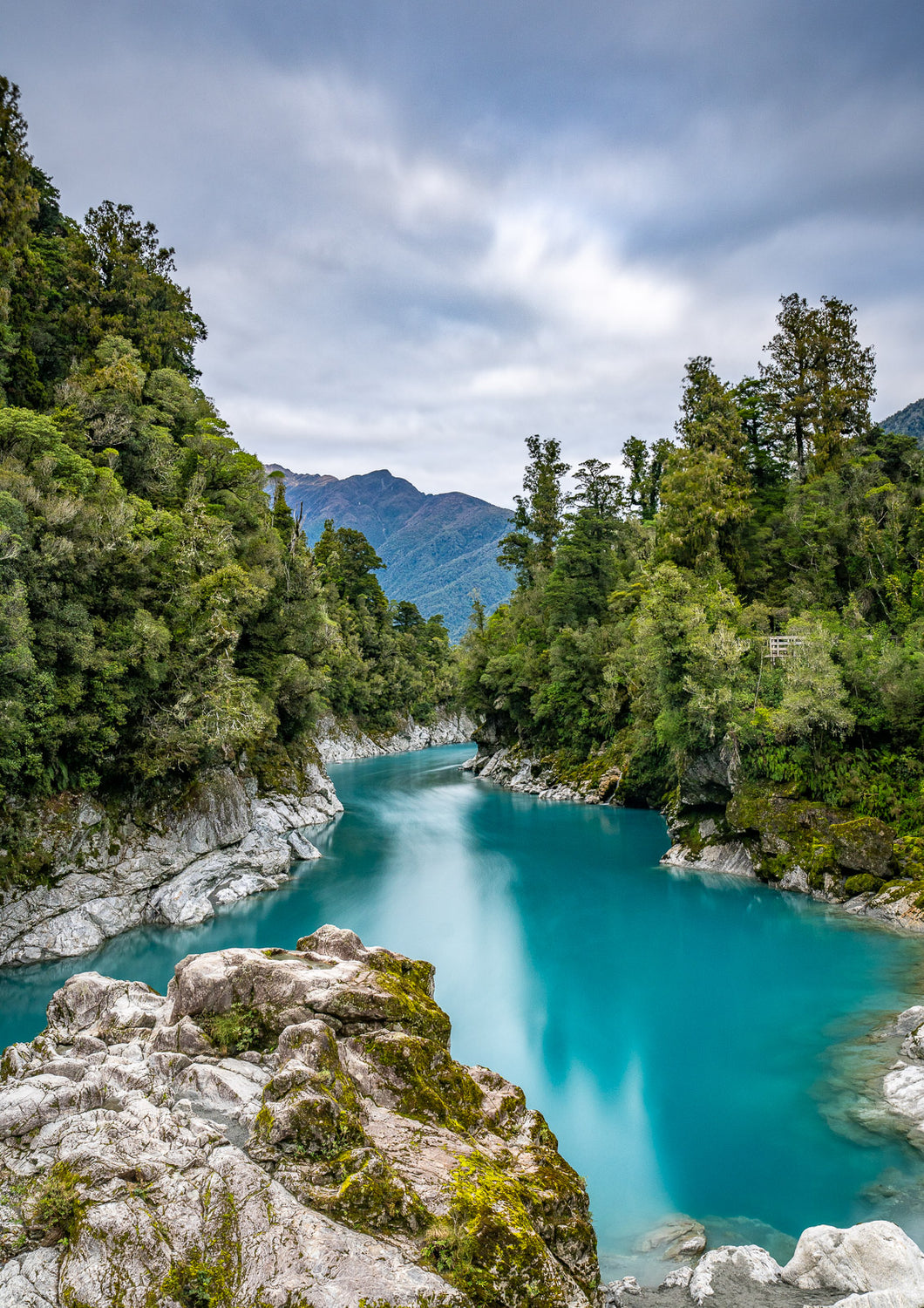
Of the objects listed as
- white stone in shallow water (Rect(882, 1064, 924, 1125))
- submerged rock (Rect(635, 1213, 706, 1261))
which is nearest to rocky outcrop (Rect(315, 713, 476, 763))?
white stone in shallow water (Rect(882, 1064, 924, 1125))

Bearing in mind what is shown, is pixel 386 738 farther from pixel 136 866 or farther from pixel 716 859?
pixel 136 866

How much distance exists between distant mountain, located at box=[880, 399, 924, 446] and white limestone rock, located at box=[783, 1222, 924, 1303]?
16080 centimetres

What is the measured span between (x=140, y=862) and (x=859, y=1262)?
19.1 metres

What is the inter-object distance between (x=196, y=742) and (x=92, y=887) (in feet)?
15.3

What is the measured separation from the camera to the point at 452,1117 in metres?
6.52

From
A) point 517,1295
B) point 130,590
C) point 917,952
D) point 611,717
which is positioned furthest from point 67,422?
point 611,717

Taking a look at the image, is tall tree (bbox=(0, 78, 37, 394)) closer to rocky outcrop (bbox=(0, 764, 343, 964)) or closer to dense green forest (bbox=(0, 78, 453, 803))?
dense green forest (bbox=(0, 78, 453, 803))

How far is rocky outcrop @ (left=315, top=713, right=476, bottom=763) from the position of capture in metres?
64.0

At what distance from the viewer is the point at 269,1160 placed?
16.9ft

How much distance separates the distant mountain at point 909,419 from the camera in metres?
138

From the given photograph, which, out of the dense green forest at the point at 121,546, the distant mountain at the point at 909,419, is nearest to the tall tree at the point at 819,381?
the dense green forest at the point at 121,546

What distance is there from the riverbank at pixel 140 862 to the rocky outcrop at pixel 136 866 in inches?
1.0

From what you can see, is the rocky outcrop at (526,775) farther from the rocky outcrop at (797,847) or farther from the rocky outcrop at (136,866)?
the rocky outcrop at (136,866)

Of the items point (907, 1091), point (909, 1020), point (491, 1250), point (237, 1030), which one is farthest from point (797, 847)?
point (237, 1030)
